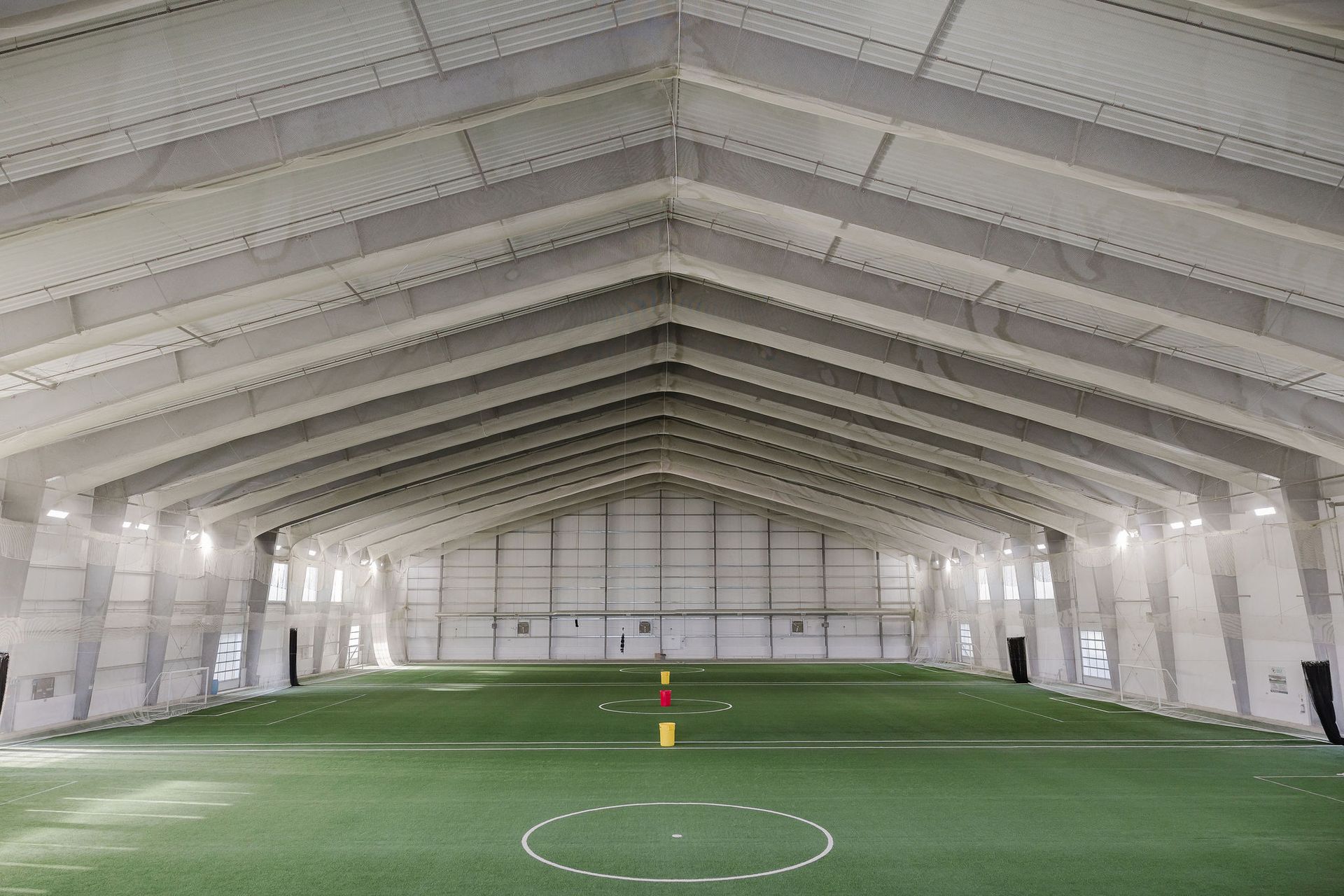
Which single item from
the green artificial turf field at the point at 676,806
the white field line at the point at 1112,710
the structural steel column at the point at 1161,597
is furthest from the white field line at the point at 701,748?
the structural steel column at the point at 1161,597

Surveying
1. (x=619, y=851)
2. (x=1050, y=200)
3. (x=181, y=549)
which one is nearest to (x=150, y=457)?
(x=181, y=549)

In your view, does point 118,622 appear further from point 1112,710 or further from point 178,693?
point 1112,710

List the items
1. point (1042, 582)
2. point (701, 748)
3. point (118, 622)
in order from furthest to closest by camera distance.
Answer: point (1042, 582) < point (118, 622) < point (701, 748)

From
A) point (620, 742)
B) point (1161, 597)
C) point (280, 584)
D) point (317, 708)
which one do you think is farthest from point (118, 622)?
point (1161, 597)

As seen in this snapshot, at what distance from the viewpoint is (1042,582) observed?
3669 cm

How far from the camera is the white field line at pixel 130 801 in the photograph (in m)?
12.7

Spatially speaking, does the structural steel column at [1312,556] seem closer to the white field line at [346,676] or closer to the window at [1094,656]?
the window at [1094,656]

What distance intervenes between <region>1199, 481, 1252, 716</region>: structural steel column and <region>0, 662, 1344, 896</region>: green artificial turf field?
2817 mm

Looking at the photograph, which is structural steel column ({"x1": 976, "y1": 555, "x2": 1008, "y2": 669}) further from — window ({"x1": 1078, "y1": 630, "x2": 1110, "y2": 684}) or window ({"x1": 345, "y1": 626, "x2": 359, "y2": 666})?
window ({"x1": 345, "y1": 626, "x2": 359, "y2": 666})

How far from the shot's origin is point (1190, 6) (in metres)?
9.29

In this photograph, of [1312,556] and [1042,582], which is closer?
[1312,556]

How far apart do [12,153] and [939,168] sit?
12511 mm

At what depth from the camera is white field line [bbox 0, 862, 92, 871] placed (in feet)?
30.9

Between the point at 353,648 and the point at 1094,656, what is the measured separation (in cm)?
3563
